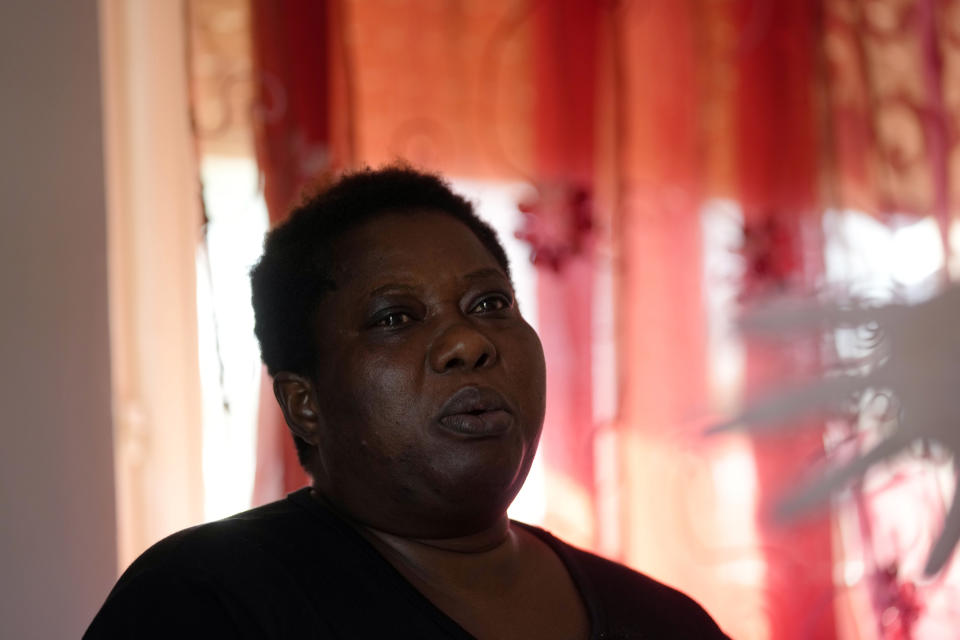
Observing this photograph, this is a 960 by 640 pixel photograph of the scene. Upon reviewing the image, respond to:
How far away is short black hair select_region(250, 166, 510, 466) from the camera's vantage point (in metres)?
0.99

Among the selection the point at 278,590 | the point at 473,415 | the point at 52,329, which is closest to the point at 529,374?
the point at 473,415

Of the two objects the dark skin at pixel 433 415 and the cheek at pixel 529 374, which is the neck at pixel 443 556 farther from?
the cheek at pixel 529 374

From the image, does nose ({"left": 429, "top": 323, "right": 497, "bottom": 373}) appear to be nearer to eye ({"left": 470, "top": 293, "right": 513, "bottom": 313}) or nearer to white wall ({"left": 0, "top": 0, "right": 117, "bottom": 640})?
eye ({"left": 470, "top": 293, "right": 513, "bottom": 313})

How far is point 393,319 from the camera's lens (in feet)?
3.11

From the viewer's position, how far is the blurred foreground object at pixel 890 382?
98 cm

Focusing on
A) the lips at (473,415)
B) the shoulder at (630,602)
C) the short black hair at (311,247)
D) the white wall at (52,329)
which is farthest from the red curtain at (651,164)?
the lips at (473,415)

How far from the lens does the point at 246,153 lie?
1.46 m

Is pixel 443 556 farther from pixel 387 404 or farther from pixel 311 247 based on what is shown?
pixel 311 247

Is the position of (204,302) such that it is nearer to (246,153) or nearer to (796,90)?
(246,153)

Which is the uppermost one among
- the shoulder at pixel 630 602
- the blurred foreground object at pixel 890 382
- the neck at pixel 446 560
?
the blurred foreground object at pixel 890 382

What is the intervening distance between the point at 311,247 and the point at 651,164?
86 centimetres

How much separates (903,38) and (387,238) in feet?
4.42

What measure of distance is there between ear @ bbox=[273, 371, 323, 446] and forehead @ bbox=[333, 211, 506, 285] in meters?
0.12

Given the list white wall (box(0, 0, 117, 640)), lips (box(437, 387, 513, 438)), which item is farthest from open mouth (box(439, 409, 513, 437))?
white wall (box(0, 0, 117, 640))
